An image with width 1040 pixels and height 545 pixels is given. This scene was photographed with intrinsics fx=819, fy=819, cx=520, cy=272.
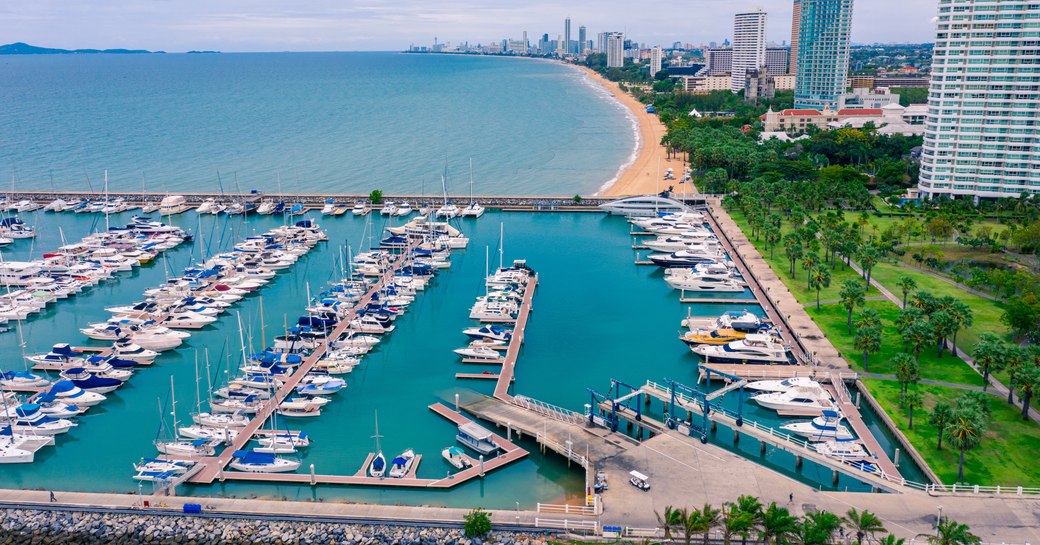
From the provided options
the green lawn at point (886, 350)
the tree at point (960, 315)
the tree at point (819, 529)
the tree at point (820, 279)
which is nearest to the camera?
the tree at point (819, 529)

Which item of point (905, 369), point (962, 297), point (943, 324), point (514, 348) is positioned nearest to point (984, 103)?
point (962, 297)

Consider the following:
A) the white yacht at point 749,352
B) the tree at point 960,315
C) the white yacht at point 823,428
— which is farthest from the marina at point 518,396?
the tree at point 960,315

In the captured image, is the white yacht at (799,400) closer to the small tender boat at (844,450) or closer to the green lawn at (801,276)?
the small tender boat at (844,450)

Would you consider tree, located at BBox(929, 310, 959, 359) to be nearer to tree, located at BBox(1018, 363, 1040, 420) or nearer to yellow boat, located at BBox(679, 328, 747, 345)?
tree, located at BBox(1018, 363, 1040, 420)

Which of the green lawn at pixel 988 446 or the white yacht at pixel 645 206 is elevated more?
the white yacht at pixel 645 206

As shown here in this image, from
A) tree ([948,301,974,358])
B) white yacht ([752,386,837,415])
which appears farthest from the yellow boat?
tree ([948,301,974,358])

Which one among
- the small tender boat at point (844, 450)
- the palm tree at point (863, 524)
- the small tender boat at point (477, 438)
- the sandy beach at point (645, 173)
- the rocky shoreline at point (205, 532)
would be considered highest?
the sandy beach at point (645, 173)

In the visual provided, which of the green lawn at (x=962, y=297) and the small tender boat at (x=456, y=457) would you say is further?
the green lawn at (x=962, y=297)
